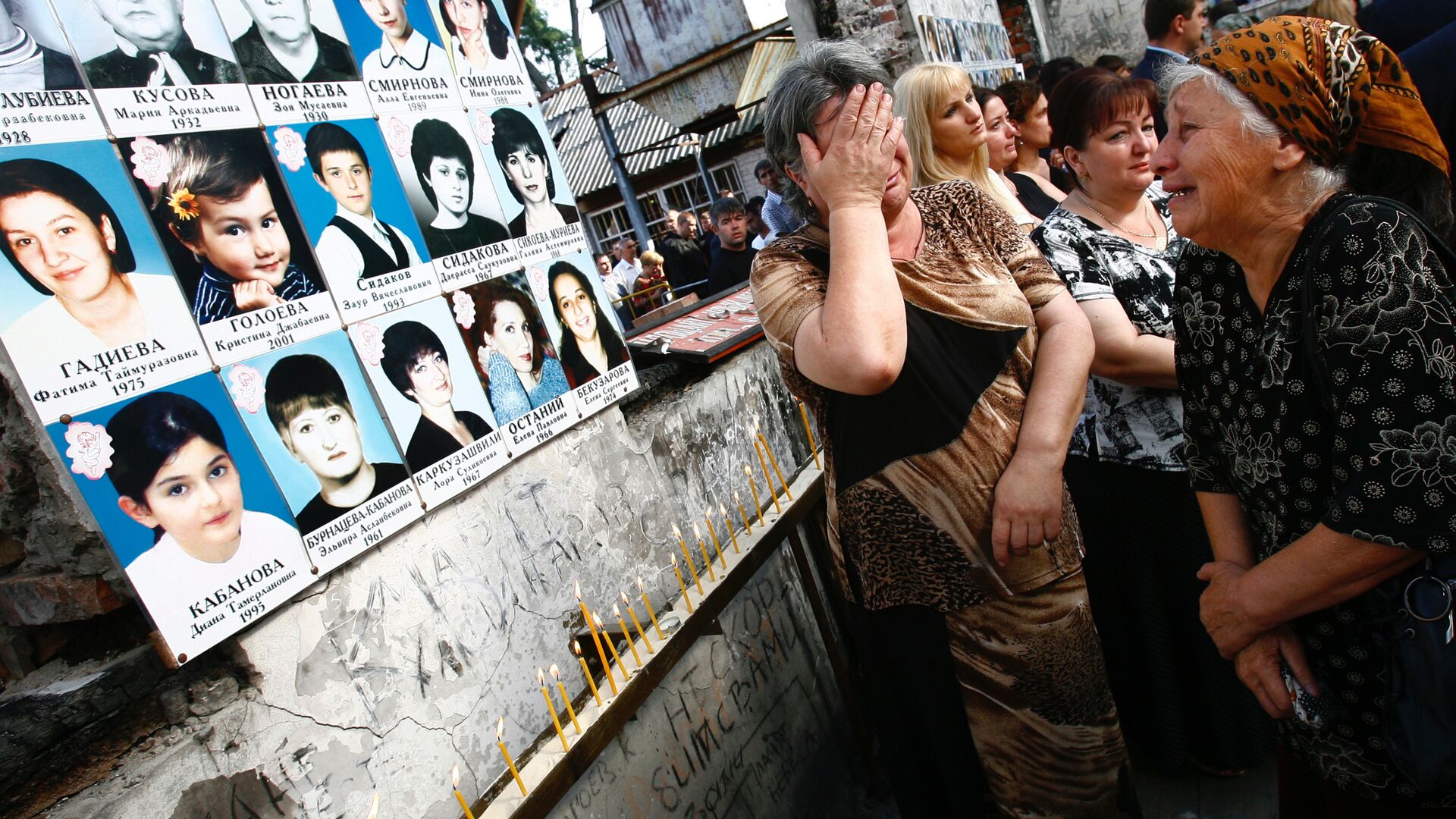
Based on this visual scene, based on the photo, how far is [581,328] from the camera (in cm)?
260

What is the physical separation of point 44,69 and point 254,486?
82cm

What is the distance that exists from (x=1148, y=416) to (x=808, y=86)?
1.48 metres

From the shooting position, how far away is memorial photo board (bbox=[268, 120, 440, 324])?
1.93m

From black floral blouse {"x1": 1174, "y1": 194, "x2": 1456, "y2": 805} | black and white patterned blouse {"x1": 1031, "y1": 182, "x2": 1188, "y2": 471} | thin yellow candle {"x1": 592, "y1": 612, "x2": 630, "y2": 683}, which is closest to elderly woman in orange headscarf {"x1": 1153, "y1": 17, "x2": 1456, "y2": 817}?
black floral blouse {"x1": 1174, "y1": 194, "x2": 1456, "y2": 805}

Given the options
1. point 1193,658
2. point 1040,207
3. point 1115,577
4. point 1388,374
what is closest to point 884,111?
point 1388,374

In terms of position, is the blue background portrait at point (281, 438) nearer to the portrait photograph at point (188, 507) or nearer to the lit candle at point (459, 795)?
the portrait photograph at point (188, 507)

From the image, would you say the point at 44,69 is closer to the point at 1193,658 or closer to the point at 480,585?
the point at 480,585

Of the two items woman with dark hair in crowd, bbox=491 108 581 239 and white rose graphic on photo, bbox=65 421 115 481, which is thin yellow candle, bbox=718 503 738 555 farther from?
white rose graphic on photo, bbox=65 421 115 481

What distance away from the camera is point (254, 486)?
5.68 feet

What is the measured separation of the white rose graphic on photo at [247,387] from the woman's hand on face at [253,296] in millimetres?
125

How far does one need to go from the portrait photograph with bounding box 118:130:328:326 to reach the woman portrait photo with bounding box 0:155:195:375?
6cm

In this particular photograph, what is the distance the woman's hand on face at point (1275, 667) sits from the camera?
1514 millimetres

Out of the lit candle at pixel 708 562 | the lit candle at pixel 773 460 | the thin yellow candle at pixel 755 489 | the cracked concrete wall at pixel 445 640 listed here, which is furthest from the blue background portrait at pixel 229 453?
the lit candle at pixel 773 460

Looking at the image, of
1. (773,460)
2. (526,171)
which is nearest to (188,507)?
(526,171)
